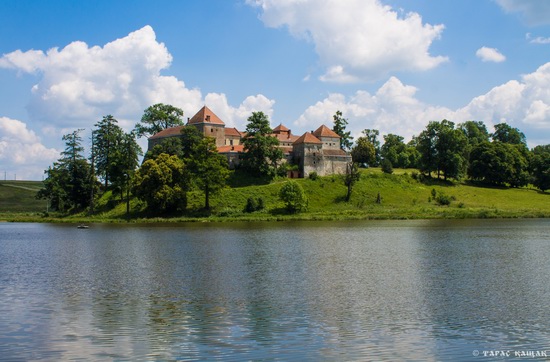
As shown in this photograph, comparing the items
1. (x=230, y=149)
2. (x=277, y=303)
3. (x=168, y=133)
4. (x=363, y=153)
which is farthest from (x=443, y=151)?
(x=277, y=303)

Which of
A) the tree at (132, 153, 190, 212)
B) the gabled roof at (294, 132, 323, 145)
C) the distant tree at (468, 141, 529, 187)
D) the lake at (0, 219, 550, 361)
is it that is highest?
the gabled roof at (294, 132, 323, 145)

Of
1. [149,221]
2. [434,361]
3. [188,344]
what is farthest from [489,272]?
[149,221]

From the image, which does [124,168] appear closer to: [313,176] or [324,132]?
[313,176]

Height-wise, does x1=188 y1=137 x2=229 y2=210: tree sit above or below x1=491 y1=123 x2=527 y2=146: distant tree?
below

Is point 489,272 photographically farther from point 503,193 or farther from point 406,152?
point 406,152

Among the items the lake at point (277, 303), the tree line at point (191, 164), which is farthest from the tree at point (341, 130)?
the lake at point (277, 303)

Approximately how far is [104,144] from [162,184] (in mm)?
21050

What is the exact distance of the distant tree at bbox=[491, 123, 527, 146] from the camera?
6609 inches

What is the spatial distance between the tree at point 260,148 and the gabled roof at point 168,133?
17.0 m

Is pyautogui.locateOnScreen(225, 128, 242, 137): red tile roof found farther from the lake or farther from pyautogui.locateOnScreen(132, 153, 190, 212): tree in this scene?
the lake

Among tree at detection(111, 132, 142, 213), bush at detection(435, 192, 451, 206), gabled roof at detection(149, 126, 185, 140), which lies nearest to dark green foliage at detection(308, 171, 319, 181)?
bush at detection(435, 192, 451, 206)

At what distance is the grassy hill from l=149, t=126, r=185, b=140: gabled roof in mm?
30780

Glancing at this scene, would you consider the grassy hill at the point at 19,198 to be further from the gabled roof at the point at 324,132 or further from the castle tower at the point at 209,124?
the gabled roof at the point at 324,132

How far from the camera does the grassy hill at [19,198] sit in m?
119
